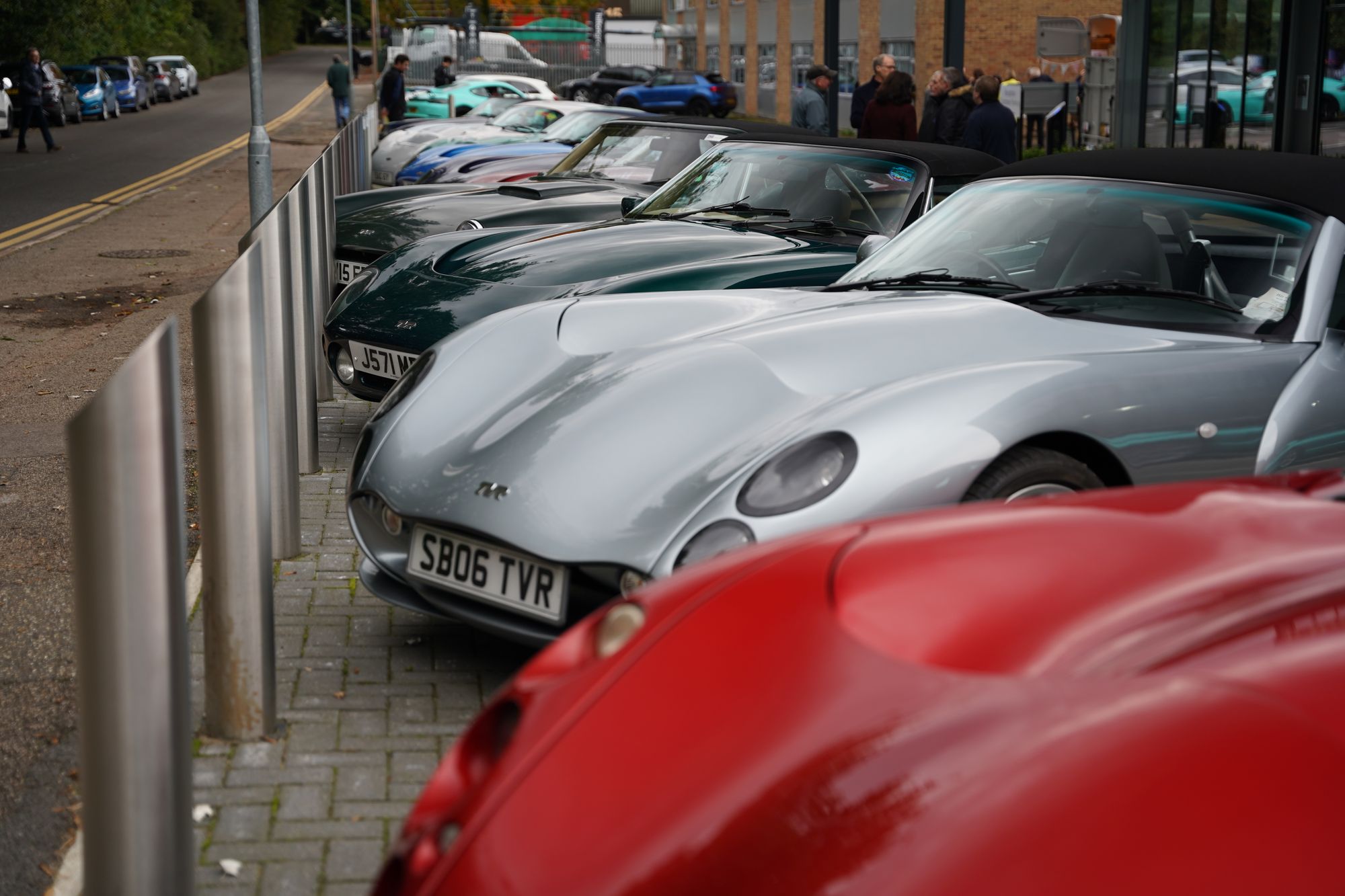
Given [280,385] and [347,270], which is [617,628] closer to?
[280,385]

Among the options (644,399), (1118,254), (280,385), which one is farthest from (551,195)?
(644,399)

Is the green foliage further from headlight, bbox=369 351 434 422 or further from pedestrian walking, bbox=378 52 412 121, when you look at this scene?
headlight, bbox=369 351 434 422

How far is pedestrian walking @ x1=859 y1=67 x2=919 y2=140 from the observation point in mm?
13414

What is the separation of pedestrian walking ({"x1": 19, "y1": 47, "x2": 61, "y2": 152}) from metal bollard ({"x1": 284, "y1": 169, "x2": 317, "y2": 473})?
83.0ft

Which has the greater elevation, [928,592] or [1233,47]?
[1233,47]

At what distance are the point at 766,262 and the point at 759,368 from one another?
8.28 feet

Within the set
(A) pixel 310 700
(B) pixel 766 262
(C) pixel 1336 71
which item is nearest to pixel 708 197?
(B) pixel 766 262

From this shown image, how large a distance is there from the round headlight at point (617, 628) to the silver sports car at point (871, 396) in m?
0.98

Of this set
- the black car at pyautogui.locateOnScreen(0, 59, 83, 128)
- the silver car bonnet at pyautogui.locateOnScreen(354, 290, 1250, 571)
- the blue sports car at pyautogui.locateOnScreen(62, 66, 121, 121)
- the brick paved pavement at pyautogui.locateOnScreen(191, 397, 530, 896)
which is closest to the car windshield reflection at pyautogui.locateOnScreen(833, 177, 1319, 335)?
the silver car bonnet at pyautogui.locateOnScreen(354, 290, 1250, 571)

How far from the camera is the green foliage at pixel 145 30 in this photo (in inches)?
1813

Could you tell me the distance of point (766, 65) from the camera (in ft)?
154

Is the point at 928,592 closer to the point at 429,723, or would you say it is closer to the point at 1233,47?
the point at 429,723

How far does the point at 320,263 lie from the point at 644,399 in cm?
429

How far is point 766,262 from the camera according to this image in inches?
240
